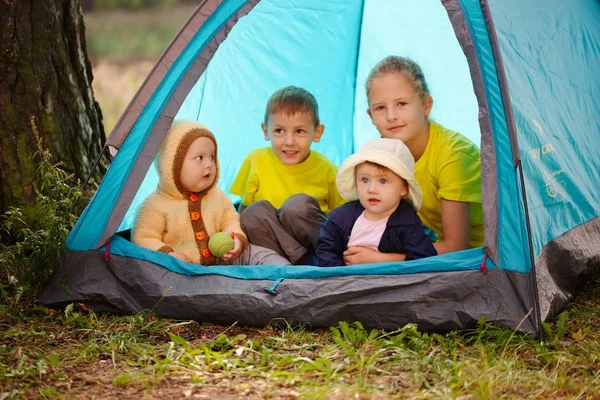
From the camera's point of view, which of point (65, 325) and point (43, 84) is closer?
point (65, 325)

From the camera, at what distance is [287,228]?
4.09 m

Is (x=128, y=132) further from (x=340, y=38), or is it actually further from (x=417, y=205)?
(x=340, y=38)

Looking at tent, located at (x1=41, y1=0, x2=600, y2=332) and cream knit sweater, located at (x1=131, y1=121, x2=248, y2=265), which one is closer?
tent, located at (x1=41, y1=0, x2=600, y2=332)

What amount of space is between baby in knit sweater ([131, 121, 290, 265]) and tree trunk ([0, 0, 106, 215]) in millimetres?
774

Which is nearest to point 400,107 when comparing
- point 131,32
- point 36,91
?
point 36,91

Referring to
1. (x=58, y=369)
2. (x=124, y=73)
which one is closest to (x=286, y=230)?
(x=58, y=369)

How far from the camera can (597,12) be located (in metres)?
4.40

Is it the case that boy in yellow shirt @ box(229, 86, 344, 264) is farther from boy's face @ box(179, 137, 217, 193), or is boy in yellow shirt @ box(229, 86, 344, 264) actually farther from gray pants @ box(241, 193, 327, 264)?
boy's face @ box(179, 137, 217, 193)

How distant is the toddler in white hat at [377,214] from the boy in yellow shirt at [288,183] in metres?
0.32

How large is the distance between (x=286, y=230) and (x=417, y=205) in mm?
714

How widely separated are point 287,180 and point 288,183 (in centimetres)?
2

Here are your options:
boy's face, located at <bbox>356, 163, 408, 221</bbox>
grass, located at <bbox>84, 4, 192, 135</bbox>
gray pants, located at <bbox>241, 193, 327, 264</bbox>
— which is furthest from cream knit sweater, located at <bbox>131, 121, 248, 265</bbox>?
grass, located at <bbox>84, 4, 192, 135</bbox>

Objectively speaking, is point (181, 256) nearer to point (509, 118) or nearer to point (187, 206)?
point (187, 206)

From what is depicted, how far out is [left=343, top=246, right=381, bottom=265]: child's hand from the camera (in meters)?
3.61
